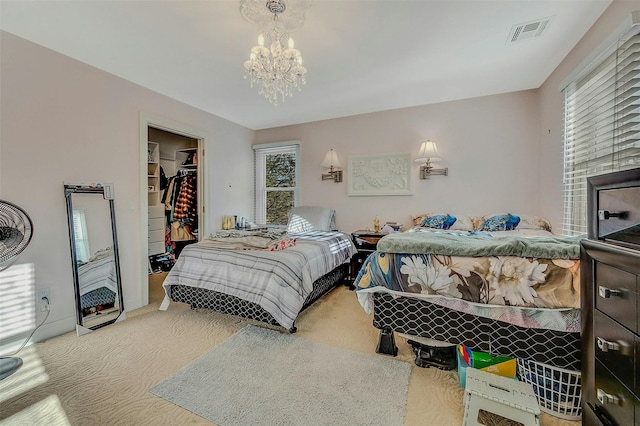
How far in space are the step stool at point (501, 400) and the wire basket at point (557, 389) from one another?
167mm

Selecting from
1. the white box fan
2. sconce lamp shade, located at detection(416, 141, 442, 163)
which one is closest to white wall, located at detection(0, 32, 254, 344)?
the white box fan

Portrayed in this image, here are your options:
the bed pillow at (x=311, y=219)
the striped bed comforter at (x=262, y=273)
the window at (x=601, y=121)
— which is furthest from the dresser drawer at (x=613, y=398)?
the bed pillow at (x=311, y=219)

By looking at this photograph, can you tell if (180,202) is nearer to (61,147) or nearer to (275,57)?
(61,147)

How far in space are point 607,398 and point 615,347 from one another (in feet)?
0.67

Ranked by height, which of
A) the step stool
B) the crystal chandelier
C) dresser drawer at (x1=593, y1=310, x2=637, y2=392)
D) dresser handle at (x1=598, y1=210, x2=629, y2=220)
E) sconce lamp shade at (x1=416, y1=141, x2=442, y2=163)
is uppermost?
the crystal chandelier

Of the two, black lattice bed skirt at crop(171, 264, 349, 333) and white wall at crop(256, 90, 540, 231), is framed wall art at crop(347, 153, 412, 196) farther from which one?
black lattice bed skirt at crop(171, 264, 349, 333)

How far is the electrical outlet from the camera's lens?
2221 mm

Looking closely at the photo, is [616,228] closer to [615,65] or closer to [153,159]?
[615,65]

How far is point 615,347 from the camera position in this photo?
0.90 m

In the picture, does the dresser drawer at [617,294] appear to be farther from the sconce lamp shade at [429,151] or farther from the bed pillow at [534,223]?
the sconce lamp shade at [429,151]

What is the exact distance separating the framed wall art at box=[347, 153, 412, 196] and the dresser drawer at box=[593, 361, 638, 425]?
2947 millimetres

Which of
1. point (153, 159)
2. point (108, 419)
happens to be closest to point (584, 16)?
point (108, 419)

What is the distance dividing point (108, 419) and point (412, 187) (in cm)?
372

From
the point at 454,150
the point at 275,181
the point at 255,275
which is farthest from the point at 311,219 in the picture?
the point at 454,150
